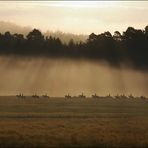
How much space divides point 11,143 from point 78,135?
8031 mm

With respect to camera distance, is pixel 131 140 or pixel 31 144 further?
pixel 131 140

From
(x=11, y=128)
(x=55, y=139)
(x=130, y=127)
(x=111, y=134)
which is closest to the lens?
(x=55, y=139)

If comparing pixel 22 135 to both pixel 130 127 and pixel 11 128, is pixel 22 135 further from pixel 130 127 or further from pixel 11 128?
pixel 130 127

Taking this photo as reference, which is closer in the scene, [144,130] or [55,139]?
[55,139]

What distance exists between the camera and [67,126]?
192 ft

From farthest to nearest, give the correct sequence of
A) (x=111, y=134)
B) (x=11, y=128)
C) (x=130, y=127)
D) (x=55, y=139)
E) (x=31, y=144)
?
(x=130, y=127) < (x=11, y=128) < (x=111, y=134) < (x=55, y=139) < (x=31, y=144)

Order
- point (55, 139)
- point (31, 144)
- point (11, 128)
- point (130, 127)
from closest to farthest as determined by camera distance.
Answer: point (31, 144) < point (55, 139) < point (11, 128) < point (130, 127)

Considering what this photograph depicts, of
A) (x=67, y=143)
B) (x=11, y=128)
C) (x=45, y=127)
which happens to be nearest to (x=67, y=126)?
(x=45, y=127)

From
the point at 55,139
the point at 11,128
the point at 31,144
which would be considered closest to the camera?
the point at 31,144

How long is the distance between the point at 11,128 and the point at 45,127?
4.22m

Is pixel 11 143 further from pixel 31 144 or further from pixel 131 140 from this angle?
pixel 131 140

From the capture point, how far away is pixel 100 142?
1720 inches

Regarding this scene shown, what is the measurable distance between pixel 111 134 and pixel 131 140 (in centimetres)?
457

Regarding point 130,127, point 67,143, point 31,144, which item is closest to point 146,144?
point 67,143
